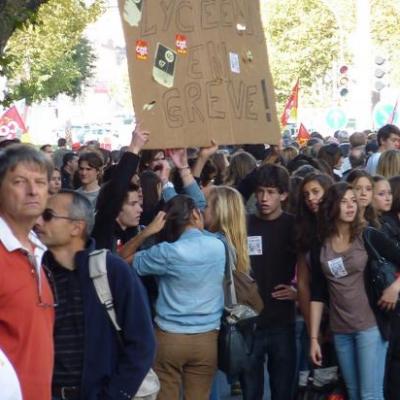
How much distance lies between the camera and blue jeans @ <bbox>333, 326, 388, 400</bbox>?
6.57 meters

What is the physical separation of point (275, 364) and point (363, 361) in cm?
72

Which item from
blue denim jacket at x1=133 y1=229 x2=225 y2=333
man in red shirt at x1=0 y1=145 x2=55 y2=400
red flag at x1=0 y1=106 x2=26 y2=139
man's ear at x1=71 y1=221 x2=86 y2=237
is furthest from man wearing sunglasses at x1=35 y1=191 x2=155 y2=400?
red flag at x1=0 y1=106 x2=26 y2=139

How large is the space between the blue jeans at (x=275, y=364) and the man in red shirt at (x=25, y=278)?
3112 mm

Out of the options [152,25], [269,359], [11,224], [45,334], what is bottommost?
[269,359]

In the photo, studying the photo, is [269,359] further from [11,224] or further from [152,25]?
[11,224]

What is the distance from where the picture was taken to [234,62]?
7.00 m

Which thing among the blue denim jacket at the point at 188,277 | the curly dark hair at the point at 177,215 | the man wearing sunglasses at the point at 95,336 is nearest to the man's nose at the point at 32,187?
the man wearing sunglasses at the point at 95,336

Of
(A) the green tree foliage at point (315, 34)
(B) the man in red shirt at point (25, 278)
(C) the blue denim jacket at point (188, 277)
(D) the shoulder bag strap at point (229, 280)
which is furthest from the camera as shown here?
(A) the green tree foliage at point (315, 34)

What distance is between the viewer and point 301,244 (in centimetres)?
701

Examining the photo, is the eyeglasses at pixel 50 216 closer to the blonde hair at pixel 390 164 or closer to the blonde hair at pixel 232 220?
the blonde hair at pixel 232 220

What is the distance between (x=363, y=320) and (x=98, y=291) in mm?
2658


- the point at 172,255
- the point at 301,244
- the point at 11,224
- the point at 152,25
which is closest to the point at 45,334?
the point at 11,224

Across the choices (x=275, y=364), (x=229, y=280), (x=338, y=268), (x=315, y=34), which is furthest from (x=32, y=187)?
(x=315, y=34)

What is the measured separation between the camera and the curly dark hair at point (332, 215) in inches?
265
